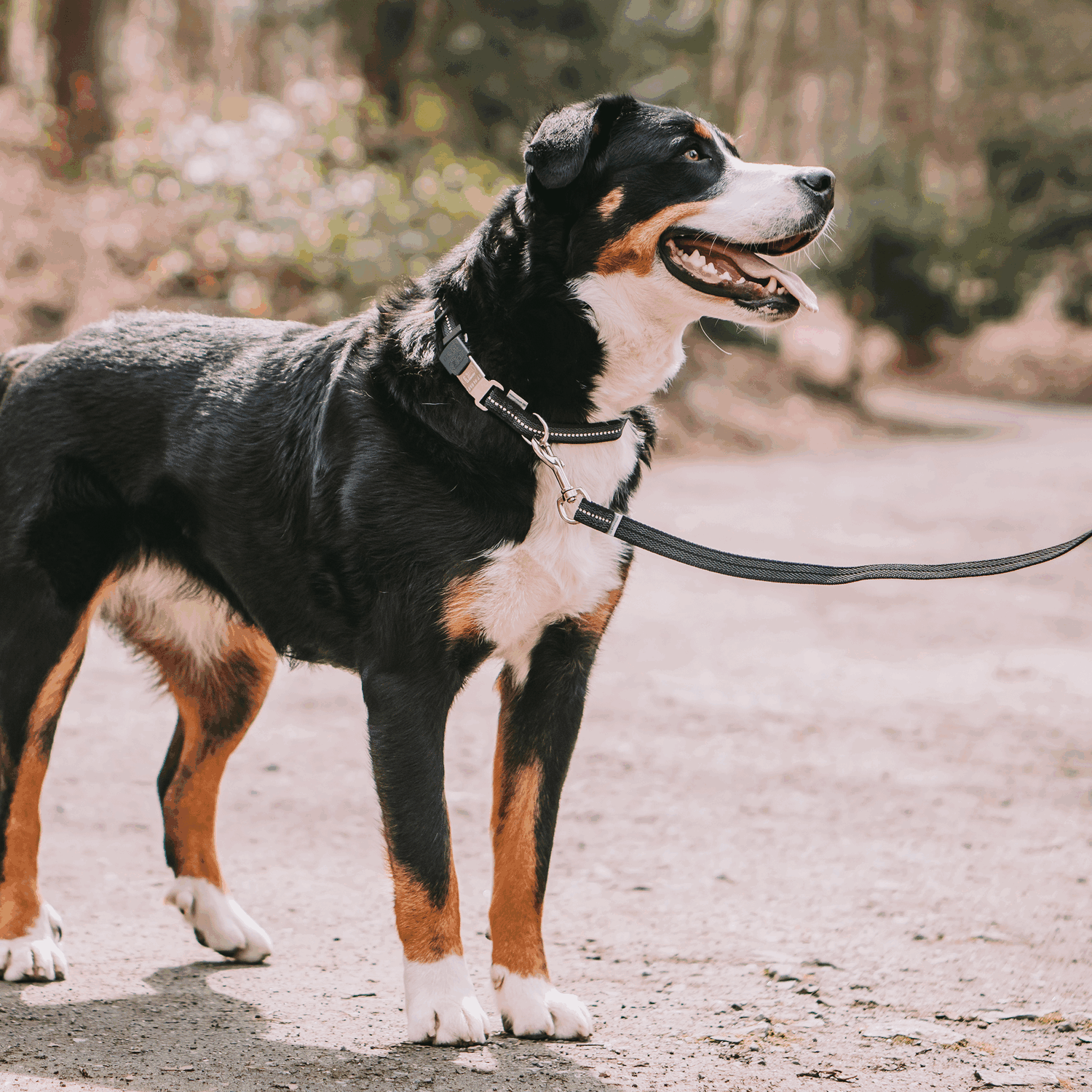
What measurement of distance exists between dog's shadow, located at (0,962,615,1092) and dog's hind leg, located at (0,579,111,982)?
0.20 metres

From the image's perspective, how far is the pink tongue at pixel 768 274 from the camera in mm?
2898

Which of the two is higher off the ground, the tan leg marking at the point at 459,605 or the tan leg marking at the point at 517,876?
the tan leg marking at the point at 459,605

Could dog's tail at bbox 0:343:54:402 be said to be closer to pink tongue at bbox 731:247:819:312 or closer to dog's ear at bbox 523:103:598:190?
dog's ear at bbox 523:103:598:190

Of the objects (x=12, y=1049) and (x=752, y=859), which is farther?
(x=752, y=859)

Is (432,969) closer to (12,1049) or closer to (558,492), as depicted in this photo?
(12,1049)

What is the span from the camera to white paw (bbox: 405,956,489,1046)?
9.05 feet

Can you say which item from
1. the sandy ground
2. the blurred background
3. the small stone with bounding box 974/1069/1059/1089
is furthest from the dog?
the blurred background

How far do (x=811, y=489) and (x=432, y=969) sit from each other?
1061 cm

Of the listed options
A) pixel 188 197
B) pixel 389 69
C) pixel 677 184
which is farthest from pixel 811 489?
pixel 677 184

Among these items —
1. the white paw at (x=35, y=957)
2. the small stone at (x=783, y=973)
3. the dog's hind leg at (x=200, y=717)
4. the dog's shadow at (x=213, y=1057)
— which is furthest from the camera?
the dog's hind leg at (x=200, y=717)

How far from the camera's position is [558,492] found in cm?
288

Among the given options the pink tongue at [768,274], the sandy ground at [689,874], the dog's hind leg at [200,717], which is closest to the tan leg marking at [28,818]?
the sandy ground at [689,874]

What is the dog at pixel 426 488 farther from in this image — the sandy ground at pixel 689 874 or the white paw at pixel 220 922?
the sandy ground at pixel 689 874

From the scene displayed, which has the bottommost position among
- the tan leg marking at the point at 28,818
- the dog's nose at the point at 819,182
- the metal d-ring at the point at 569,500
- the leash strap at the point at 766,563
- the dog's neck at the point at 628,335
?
the tan leg marking at the point at 28,818
